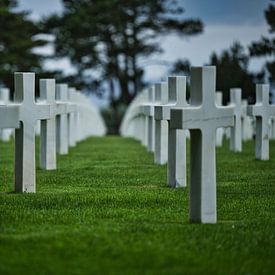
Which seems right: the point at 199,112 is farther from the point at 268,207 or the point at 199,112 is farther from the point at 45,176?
the point at 45,176

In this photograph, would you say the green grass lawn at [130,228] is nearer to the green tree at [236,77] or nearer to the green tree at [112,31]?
the green tree at [236,77]

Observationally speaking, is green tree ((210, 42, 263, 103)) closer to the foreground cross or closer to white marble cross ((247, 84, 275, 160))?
white marble cross ((247, 84, 275, 160))

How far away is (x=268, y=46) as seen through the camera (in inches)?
1630

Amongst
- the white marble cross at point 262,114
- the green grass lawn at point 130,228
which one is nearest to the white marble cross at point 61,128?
the white marble cross at point 262,114

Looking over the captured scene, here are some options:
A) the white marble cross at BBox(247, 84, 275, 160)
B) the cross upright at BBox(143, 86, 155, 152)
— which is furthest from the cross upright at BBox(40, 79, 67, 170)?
the white marble cross at BBox(247, 84, 275, 160)

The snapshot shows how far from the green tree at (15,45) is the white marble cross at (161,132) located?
130 ft

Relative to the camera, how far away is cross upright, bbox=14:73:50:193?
39.7ft

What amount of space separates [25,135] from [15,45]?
156ft

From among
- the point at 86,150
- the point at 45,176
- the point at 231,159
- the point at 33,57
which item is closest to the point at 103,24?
the point at 33,57

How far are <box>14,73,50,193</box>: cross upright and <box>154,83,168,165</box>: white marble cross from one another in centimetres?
372

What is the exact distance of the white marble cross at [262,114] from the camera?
61.4 ft

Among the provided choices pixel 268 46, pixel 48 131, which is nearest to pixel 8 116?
pixel 48 131

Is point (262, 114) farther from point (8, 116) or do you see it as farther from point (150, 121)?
point (8, 116)

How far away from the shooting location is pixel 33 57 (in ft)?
206
